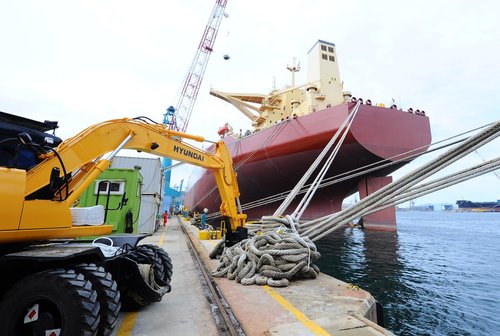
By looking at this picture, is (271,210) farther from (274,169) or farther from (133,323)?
(133,323)

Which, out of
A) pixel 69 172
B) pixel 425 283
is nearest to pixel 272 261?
pixel 69 172

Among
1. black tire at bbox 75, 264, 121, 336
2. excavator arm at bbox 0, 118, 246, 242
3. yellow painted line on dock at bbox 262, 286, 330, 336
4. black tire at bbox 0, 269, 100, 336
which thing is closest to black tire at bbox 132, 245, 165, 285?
excavator arm at bbox 0, 118, 246, 242

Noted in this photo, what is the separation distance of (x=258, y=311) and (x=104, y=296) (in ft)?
6.75

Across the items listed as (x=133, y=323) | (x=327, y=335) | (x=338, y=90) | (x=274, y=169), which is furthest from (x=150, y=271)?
(x=338, y=90)

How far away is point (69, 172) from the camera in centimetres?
354

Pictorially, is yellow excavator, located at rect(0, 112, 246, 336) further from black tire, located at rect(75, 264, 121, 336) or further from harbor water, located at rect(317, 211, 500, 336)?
harbor water, located at rect(317, 211, 500, 336)

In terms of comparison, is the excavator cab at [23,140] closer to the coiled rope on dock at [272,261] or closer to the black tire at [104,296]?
the black tire at [104,296]

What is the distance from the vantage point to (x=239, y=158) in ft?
64.0

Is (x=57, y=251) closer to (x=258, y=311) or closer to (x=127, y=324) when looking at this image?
(x=127, y=324)

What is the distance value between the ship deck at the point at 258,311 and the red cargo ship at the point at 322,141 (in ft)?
23.0

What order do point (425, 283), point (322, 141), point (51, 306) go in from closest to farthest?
point (51, 306) → point (425, 283) → point (322, 141)

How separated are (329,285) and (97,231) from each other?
408 centimetres

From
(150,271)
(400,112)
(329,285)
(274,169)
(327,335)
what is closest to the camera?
(327,335)

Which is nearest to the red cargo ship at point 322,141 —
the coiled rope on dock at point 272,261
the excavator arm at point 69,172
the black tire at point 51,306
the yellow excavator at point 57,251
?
the coiled rope on dock at point 272,261
